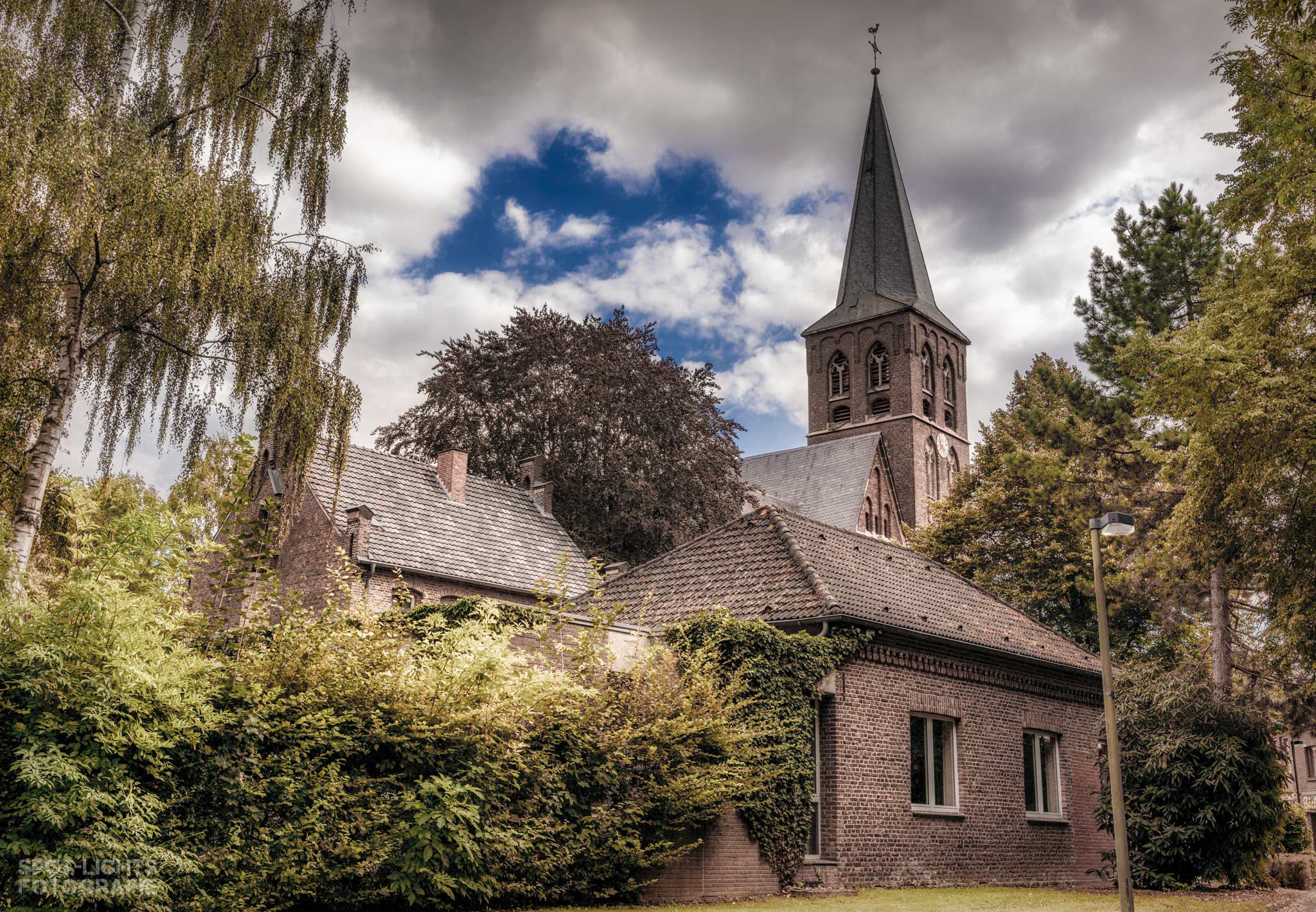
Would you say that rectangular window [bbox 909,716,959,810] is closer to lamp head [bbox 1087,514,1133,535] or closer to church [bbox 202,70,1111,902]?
church [bbox 202,70,1111,902]

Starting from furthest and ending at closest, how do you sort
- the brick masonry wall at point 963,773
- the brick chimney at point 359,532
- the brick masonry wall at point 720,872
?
the brick chimney at point 359,532
the brick masonry wall at point 963,773
the brick masonry wall at point 720,872

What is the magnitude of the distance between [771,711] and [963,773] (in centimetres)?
534

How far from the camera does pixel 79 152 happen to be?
10.4m

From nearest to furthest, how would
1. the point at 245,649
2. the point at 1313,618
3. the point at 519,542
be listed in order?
the point at 245,649
the point at 1313,618
the point at 519,542

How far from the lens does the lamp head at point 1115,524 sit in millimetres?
13570

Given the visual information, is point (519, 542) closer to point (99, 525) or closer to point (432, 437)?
point (432, 437)

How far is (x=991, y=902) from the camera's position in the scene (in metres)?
14.6

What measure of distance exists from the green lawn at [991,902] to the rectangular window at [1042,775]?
8.60 ft

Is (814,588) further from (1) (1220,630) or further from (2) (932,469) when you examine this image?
(2) (932,469)

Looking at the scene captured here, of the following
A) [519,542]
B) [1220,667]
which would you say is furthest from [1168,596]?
[519,542]

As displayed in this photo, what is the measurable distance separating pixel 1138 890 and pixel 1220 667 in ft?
23.7

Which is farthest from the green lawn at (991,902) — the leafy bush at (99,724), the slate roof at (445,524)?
the slate roof at (445,524)

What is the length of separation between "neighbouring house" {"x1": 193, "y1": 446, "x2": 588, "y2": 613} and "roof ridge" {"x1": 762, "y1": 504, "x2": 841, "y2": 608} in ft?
20.9

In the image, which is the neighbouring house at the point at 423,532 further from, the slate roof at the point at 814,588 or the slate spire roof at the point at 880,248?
the slate spire roof at the point at 880,248
